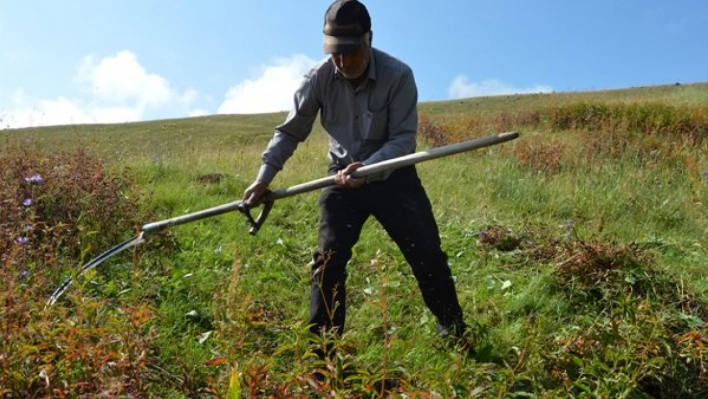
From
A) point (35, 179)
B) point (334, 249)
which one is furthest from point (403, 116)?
point (35, 179)

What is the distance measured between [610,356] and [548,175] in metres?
5.01

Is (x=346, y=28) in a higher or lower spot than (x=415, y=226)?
higher

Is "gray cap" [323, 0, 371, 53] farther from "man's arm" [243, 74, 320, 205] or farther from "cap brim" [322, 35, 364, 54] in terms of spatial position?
"man's arm" [243, 74, 320, 205]

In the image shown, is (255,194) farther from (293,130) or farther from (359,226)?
(359,226)

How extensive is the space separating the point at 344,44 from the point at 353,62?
0.12 meters

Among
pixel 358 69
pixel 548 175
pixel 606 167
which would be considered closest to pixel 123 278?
pixel 358 69

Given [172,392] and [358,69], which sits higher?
[358,69]

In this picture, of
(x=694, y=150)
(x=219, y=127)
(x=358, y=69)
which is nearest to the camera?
(x=358, y=69)

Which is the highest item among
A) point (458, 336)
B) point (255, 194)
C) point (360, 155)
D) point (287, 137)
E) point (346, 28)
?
point (346, 28)

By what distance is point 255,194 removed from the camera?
3.29 meters

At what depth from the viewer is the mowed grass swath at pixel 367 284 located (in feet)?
7.88

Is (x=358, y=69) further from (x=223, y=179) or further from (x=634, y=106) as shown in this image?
(x=634, y=106)

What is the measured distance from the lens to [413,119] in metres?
3.25

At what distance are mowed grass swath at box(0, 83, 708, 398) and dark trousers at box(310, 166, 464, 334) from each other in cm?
29
